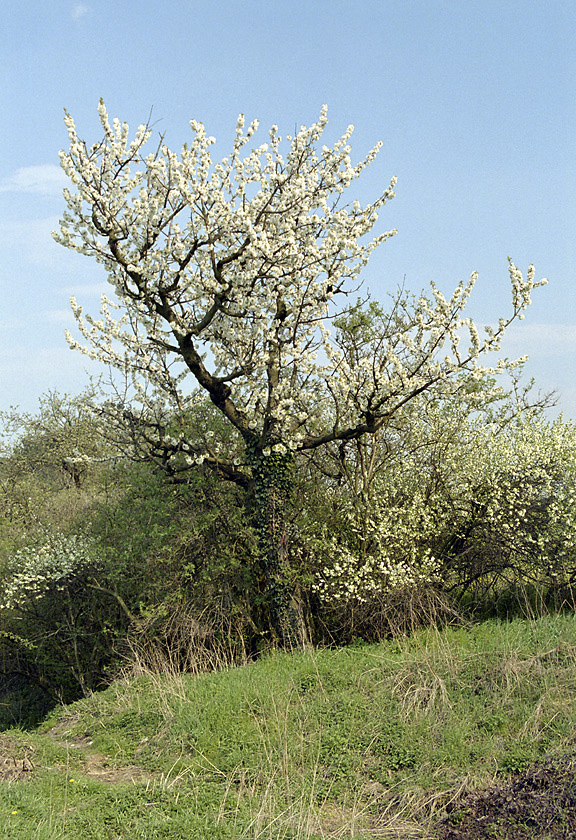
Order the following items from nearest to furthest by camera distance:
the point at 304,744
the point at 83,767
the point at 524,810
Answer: the point at 524,810 → the point at 304,744 → the point at 83,767

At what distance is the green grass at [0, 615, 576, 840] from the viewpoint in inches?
224

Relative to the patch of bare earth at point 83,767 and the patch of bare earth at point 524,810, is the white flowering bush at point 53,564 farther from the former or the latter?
the patch of bare earth at point 524,810

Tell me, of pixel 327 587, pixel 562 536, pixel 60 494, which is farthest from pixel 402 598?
pixel 60 494

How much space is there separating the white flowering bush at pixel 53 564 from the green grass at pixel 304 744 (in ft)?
9.79

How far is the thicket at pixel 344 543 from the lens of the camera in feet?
34.7

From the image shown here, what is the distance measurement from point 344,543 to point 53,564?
490 cm

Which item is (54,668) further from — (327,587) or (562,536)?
(562,536)

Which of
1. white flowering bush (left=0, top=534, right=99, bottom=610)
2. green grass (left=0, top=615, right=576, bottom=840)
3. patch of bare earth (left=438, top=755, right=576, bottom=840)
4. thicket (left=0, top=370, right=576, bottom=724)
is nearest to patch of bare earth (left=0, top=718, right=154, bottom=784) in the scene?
green grass (left=0, top=615, right=576, bottom=840)

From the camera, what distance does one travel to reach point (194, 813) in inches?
229

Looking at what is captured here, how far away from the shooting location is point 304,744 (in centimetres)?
680

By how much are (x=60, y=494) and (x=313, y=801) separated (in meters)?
12.1

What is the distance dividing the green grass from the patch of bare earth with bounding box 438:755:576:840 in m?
0.27

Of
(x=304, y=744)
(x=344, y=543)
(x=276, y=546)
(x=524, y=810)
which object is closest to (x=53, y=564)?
(x=276, y=546)

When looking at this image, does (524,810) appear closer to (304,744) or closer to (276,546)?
(304,744)
